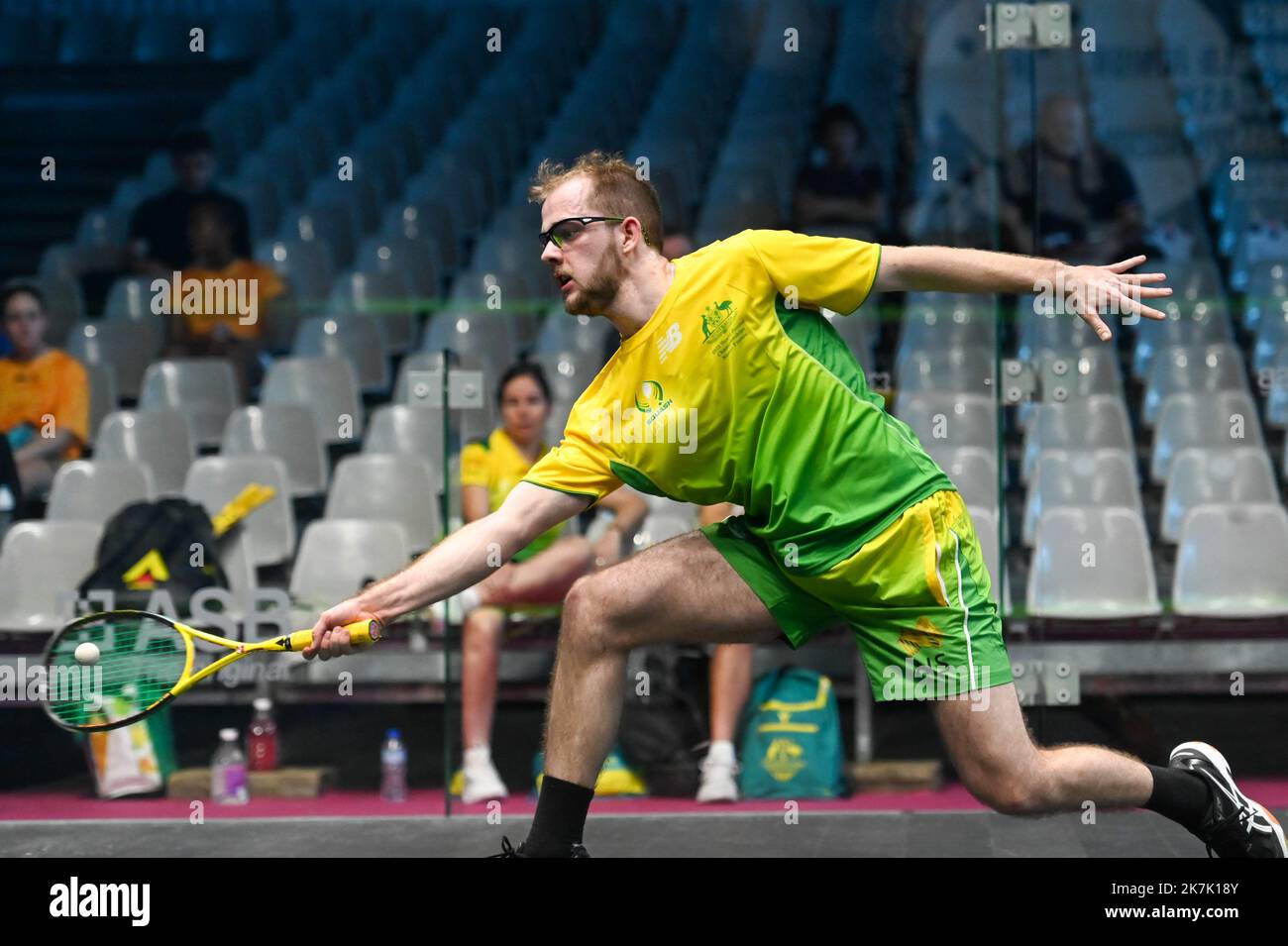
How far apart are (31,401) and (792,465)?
11.6 ft

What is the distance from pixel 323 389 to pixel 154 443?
23.6 inches

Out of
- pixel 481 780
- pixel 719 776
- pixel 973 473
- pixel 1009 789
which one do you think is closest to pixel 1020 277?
pixel 1009 789

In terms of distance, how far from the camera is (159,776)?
5.10m

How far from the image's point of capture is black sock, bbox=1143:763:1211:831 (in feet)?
11.7

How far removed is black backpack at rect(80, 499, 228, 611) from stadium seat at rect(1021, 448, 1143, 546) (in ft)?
7.30

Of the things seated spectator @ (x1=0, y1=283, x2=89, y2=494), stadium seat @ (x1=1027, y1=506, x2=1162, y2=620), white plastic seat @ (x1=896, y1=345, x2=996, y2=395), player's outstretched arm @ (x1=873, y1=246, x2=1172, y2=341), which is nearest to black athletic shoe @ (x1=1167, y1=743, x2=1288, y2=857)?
player's outstretched arm @ (x1=873, y1=246, x2=1172, y2=341)

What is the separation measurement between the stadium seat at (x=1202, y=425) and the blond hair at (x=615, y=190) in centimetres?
257

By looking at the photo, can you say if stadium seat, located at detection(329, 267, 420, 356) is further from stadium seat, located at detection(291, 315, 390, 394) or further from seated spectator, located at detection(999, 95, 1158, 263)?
seated spectator, located at detection(999, 95, 1158, 263)

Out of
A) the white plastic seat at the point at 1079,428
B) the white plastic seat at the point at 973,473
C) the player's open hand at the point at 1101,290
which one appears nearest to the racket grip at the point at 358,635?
the player's open hand at the point at 1101,290

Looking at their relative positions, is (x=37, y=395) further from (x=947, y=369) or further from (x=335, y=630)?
(x=335, y=630)

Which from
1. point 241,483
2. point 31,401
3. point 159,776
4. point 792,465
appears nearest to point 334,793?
point 159,776
